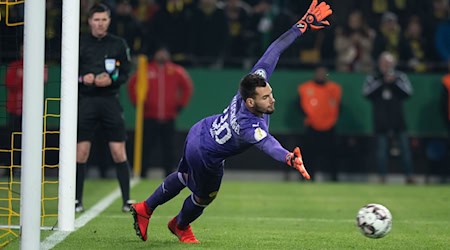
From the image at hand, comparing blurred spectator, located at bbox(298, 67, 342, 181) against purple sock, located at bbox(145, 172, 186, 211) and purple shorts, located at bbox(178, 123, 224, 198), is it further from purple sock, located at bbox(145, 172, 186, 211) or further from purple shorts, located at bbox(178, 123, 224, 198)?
purple shorts, located at bbox(178, 123, 224, 198)

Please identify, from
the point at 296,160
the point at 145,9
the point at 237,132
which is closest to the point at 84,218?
the point at 237,132

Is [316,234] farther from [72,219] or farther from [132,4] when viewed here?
[132,4]

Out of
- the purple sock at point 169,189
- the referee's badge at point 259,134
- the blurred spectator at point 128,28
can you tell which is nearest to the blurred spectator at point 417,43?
the blurred spectator at point 128,28

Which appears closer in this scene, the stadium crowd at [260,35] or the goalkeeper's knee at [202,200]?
the goalkeeper's knee at [202,200]

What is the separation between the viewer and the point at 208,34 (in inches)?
723

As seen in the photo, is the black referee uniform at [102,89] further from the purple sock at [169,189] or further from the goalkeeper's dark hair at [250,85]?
the goalkeeper's dark hair at [250,85]

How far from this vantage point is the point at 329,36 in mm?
18641

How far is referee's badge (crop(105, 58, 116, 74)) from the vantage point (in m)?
11.2

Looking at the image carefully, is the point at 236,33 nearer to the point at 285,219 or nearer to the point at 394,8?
the point at 394,8

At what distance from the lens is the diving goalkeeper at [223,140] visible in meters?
7.74

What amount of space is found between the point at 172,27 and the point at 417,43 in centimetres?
466

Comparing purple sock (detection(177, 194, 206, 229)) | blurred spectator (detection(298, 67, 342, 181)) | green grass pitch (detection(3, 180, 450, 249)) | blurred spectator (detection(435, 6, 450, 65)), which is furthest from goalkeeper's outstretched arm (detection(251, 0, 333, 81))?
blurred spectator (detection(435, 6, 450, 65))

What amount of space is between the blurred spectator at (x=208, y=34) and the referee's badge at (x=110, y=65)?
278 inches

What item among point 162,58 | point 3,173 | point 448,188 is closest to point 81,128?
point 3,173
